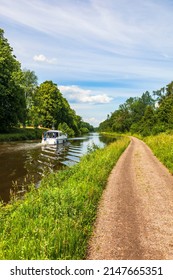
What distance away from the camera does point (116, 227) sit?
743 cm

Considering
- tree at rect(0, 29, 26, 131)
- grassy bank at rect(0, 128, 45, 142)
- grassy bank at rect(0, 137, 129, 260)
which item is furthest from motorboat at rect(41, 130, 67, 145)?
grassy bank at rect(0, 137, 129, 260)

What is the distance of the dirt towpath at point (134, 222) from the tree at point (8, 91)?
3691 cm

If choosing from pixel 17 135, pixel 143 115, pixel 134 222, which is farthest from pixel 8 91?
pixel 143 115

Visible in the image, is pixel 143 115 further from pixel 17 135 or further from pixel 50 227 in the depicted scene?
pixel 50 227

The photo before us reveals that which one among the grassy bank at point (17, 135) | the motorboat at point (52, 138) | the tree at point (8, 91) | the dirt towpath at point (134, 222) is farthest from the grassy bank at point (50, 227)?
the tree at point (8, 91)

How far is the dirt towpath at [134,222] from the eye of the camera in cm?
598

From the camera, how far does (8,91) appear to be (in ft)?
145

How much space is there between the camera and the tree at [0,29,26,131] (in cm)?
4491

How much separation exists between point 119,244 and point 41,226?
2054 millimetres

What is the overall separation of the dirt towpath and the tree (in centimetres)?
3691

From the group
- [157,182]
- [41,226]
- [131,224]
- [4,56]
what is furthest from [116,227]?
[4,56]

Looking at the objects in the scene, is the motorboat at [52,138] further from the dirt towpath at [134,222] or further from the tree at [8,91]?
the dirt towpath at [134,222]

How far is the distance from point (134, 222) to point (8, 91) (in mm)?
41175
